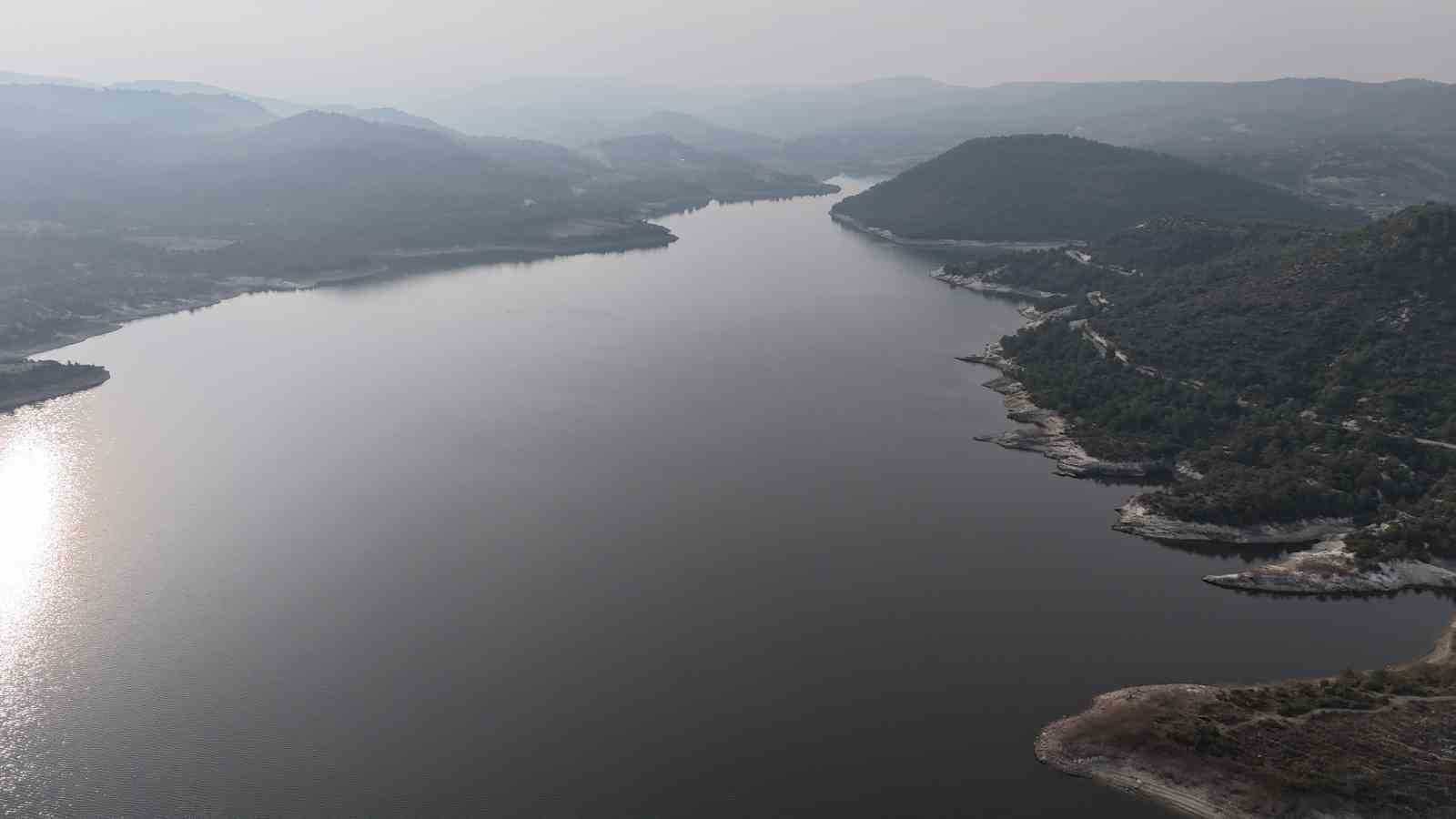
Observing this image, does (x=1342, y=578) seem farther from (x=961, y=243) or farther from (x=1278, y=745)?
(x=961, y=243)

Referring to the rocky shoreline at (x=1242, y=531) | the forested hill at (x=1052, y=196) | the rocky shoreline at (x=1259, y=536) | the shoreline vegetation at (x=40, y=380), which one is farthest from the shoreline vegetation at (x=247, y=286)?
the rocky shoreline at (x=1242, y=531)

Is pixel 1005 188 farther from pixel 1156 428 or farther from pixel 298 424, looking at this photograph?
pixel 298 424

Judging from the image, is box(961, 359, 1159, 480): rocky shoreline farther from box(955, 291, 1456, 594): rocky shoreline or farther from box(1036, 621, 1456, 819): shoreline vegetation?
box(1036, 621, 1456, 819): shoreline vegetation

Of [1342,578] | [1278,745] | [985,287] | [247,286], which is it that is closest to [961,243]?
[985,287]

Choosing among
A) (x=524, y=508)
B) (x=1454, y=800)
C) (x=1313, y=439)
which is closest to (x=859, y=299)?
(x=1313, y=439)

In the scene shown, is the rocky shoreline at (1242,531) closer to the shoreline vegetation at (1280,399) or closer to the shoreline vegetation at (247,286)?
the shoreline vegetation at (1280,399)

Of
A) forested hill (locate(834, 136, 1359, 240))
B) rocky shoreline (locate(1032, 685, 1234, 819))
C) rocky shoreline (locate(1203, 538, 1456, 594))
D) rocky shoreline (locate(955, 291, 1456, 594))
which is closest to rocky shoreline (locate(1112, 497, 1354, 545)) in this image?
rocky shoreline (locate(955, 291, 1456, 594))
